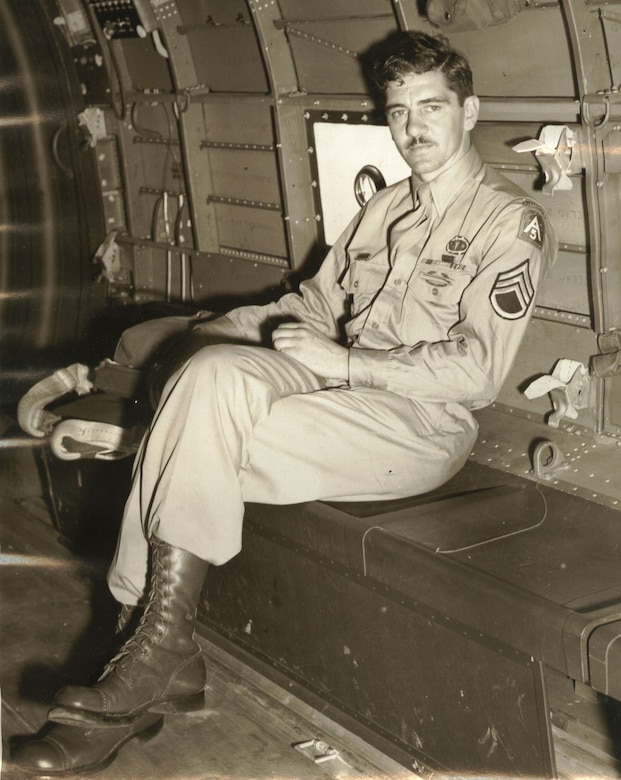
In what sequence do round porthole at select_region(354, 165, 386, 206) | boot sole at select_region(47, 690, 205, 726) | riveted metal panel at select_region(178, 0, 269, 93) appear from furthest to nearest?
riveted metal panel at select_region(178, 0, 269, 93) < round porthole at select_region(354, 165, 386, 206) < boot sole at select_region(47, 690, 205, 726)

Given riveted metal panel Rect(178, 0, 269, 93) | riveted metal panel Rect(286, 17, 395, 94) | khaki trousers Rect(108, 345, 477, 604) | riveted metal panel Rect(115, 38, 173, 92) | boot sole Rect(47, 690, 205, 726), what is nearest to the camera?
boot sole Rect(47, 690, 205, 726)

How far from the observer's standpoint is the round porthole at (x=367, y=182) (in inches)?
138

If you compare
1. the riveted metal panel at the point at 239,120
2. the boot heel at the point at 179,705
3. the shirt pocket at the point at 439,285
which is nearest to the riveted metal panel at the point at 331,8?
the riveted metal panel at the point at 239,120

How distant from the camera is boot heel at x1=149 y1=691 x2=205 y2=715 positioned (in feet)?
7.91

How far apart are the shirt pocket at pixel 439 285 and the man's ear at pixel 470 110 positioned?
405 millimetres

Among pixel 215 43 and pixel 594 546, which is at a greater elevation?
pixel 215 43

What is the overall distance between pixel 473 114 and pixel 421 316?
56 centimetres

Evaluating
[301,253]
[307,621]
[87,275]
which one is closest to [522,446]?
[307,621]

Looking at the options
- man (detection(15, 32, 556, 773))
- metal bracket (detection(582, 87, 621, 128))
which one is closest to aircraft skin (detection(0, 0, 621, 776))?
metal bracket (detection(582, 87, 621, 128))

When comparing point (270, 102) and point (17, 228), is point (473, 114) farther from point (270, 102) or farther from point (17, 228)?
point (17, 228)

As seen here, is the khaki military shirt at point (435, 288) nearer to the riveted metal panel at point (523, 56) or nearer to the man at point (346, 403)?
the man at point (346, 403)

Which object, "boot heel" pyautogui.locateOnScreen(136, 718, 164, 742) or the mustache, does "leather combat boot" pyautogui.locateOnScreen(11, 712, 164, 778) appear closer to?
"boot heel" pyautogui.locateOnScreen(136, 718, 164, 742)

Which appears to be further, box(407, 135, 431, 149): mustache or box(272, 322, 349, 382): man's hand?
box(407, 135, 431, 149): mustache

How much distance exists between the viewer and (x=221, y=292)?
4406 millimetres
